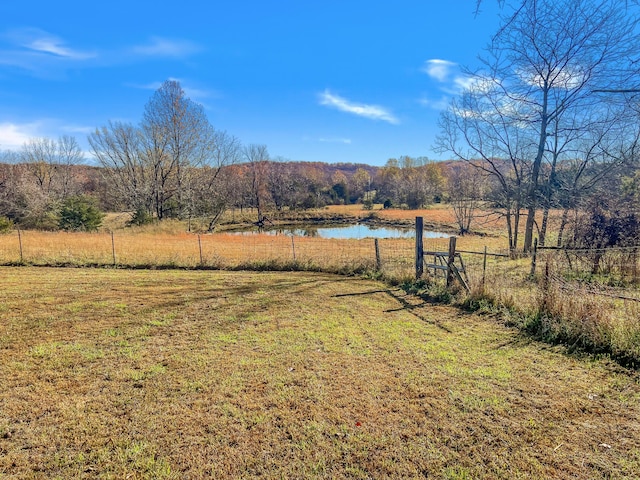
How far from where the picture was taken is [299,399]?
3.63 m

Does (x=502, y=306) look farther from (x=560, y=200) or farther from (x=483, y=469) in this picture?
(x=560, y=200)

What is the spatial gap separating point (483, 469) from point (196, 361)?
3.52 m

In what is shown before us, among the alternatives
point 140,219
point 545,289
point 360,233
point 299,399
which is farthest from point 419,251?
point 140,219

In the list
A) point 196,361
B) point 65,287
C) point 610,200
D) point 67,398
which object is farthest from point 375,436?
point 610,200

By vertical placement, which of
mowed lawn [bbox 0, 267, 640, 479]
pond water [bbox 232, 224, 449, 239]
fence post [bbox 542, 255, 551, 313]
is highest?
fence post [bbox 542, 255, 551, 313]

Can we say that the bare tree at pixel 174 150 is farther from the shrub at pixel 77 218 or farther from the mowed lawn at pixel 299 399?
the mowed lawn at pixel 299 399

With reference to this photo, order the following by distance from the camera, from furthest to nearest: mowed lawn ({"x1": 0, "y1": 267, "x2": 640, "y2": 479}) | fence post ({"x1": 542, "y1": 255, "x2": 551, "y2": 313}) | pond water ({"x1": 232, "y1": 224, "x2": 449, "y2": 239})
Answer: pond water ({"x1": 232, "y1": 224, "x2": 449, "y2": 239}) → fence post ({"x1": 542, "y1": 255, "x2": 551, "y2": 313}) → mowed lawn ({"x1": 0, "y1": 267, "x2": 640, "y2": 479})

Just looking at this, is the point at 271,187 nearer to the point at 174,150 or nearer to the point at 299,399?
the point at 174,150

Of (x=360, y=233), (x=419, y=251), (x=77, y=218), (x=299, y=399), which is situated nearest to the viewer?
(x=299, y=399)

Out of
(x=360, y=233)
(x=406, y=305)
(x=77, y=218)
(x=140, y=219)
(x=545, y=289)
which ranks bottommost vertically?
(x=360, y=233)

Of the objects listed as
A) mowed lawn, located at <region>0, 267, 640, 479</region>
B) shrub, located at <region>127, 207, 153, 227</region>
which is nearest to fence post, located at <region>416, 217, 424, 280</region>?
mowed lawn, located at <region>0, 267, 640, 479</region>

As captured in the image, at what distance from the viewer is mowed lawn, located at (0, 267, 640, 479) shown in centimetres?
274

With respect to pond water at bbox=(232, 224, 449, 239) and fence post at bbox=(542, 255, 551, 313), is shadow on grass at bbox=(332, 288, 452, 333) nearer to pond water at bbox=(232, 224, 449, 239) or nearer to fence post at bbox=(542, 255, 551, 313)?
fence post at bbox=(542, 255, 551, 313)

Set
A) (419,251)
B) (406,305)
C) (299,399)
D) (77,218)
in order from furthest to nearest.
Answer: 1. (77,218)
2. (419,251)
3. (406,305)
4. (299,399)
